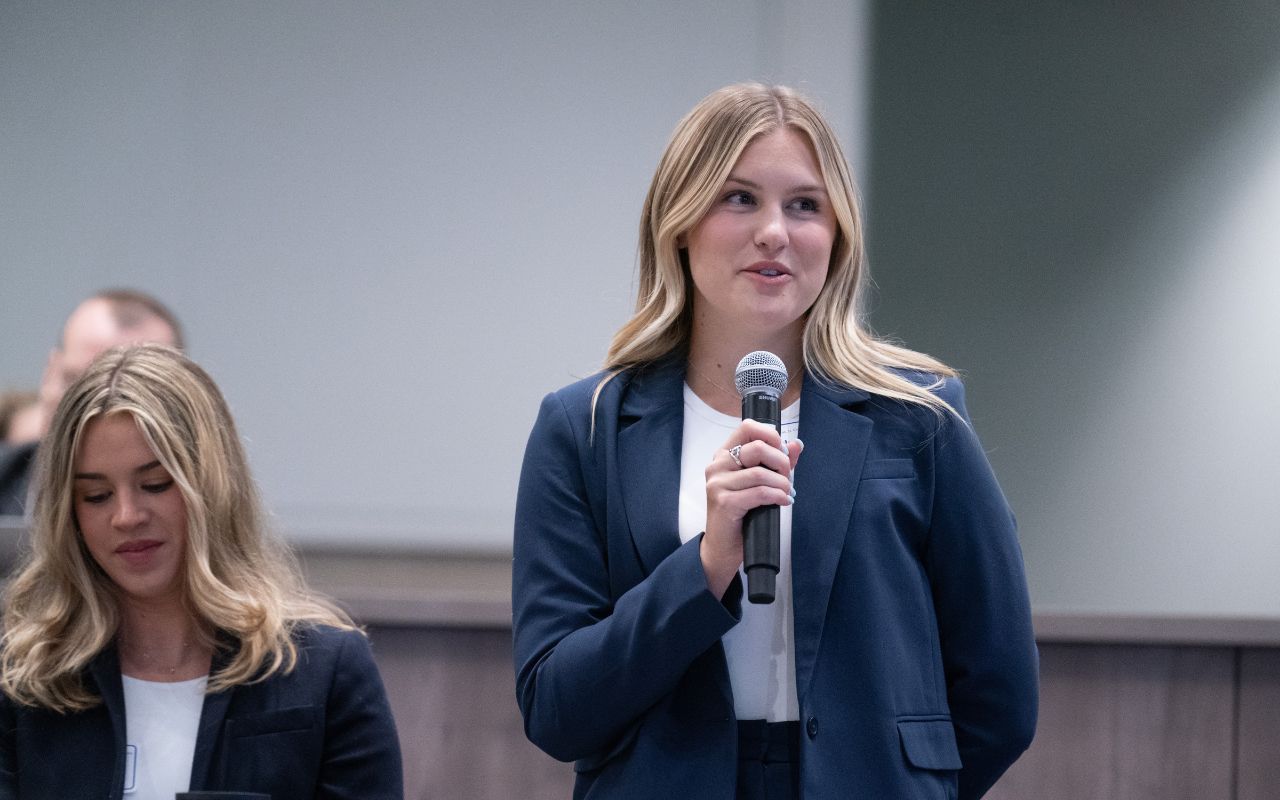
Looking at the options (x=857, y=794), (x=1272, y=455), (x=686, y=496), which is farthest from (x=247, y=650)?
(x=1272, y=455)

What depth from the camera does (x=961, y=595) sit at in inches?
65.3

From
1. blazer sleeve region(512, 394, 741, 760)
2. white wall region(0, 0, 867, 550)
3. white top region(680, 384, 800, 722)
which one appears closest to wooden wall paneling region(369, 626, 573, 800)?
white wall region(0, 0, 867, 550)

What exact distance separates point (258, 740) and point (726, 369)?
0.84 metres

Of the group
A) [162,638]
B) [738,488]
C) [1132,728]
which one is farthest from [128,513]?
A: [1132,728]

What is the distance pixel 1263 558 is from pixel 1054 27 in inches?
64.0

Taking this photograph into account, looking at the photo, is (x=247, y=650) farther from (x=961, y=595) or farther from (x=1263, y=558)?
(x=1263, y=558)

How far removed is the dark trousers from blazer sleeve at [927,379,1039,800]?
0.23m

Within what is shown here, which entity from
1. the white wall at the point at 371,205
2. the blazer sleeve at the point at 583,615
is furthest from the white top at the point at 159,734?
the white wall at the point at 371,205

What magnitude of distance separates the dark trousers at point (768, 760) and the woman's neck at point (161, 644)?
85 cm

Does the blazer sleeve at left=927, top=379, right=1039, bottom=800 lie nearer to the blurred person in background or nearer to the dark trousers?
the dark trousers

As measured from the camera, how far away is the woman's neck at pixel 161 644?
6.53 ft

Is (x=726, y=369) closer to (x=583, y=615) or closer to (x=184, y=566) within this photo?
(x=583, y=615)

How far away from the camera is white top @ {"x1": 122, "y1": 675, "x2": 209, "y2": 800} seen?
1894mm

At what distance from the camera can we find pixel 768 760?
157 centimetres
